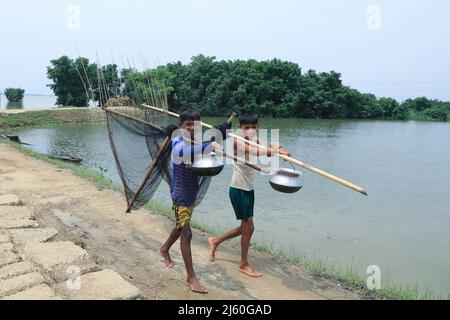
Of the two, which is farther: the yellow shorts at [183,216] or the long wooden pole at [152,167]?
the long wooden pole at [152,167]

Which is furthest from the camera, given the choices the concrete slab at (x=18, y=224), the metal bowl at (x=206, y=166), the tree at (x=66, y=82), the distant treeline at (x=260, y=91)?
the distant treeline at (x=260, y=91)

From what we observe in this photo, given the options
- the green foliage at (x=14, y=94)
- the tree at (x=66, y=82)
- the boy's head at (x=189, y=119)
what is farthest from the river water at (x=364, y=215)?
the green foliage at (x=14, y=94)

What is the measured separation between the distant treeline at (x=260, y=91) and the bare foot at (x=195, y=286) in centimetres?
3987

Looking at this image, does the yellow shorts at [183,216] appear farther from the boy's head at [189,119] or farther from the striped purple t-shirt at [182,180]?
the boy's head at [189,119]

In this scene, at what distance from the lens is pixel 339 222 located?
28.0 feet

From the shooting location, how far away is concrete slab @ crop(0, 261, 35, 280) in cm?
363

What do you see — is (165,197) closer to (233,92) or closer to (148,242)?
(148,242)

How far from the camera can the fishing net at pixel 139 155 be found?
5.45 metres

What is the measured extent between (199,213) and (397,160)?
40.4ft

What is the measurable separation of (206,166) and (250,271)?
4.64ft

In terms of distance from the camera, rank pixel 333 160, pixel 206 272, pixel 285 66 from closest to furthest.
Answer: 1. pixel 206 272
2. pixel 333 160
3. pixel 285 66


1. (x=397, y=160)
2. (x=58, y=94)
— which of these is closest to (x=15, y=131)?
(x=58, y=94)

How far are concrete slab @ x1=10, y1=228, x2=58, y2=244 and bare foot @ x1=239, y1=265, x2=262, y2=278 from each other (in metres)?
2.21

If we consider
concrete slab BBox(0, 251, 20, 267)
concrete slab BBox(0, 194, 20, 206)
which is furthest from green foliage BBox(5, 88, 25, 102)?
concrete slab BBox(0, 251, 20, 267)
